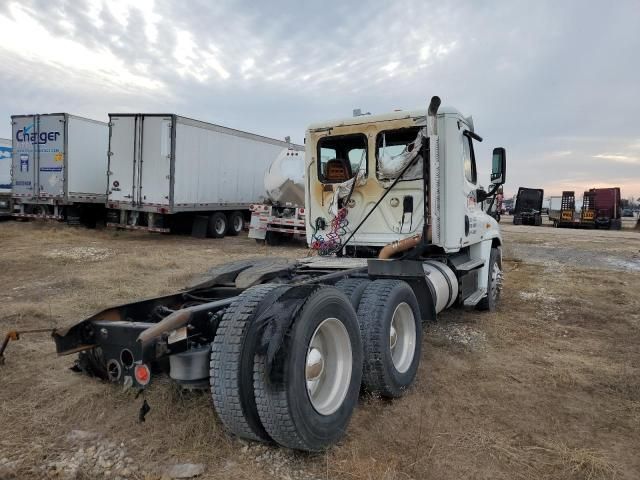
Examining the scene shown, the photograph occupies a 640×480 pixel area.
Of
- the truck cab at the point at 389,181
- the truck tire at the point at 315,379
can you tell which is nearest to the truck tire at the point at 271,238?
the truck cab at the point at 389,181

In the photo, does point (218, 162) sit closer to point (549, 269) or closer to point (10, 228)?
point (10, 228)

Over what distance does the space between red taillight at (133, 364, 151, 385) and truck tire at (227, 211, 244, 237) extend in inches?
642

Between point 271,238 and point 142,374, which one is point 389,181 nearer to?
point 142,374

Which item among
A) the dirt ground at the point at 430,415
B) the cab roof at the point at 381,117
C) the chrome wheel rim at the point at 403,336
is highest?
the cab roof at the point at 381,117

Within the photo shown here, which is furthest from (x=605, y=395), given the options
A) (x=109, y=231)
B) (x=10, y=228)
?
(x=10, y=228)

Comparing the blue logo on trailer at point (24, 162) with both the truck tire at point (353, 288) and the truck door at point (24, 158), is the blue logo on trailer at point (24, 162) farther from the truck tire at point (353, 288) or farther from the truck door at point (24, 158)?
the truck tire at point (353, 288)

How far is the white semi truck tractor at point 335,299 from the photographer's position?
9.11 feet

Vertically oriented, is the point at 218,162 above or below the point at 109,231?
above

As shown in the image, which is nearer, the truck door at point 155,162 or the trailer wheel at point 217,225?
the truck door at point 155,162

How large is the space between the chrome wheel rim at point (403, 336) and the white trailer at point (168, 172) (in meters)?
12.2

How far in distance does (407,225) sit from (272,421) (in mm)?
3695

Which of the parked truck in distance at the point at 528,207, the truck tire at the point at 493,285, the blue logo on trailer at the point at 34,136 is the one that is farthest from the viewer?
A: the parked truck in distance at the point at 528,207

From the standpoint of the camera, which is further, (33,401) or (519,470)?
(33,401)

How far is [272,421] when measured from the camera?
8.94 feet
